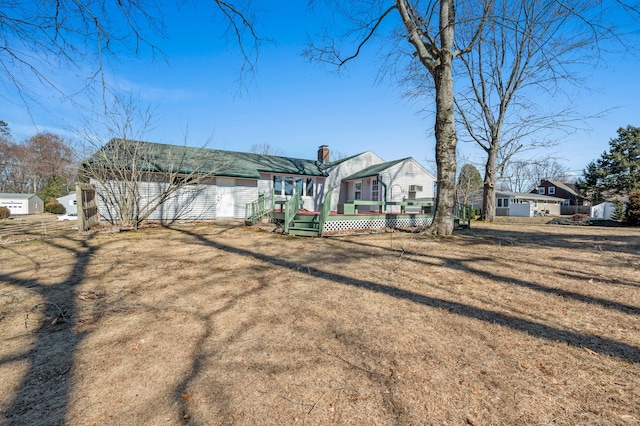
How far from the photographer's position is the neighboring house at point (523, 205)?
35812 millimetres

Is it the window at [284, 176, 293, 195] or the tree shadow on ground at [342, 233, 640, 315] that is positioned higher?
the window at [284, 176, 293, 195]

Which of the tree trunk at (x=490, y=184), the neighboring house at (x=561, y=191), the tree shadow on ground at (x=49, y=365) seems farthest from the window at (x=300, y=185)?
the neighboring house at (x=561, y=191)

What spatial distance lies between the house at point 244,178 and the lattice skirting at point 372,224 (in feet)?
7.54

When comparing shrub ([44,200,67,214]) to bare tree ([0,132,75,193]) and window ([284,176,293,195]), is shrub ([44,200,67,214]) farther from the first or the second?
window ([284,176,293,195])

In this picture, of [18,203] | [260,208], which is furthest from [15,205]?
[260,208]

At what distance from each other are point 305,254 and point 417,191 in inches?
582

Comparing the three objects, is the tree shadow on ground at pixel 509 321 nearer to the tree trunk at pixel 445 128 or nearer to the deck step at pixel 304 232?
the deck step at pixel 304 232

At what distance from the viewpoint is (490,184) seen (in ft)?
59.7

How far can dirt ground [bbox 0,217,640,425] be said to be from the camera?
1.81 meters

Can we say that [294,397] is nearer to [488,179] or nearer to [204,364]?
[204,364]

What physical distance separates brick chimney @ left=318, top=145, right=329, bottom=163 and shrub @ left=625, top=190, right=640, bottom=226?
1911cm

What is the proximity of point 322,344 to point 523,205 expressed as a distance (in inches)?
1661

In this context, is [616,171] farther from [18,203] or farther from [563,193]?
[18,203]

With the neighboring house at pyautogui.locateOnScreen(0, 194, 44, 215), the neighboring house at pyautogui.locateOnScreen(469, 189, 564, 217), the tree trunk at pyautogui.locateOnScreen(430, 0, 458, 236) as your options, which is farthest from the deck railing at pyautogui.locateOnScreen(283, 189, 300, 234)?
the neighboring house at pyautogui.locateOnScreen(0, 194, 44, 215)
